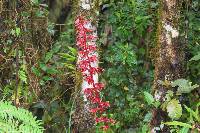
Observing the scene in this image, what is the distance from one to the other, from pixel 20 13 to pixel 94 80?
3.13ft

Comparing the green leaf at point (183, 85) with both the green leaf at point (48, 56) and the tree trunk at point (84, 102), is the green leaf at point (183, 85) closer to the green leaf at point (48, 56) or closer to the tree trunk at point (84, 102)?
the tree trunk at point (84, 102)

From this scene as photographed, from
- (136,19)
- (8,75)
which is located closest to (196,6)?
(136,19)

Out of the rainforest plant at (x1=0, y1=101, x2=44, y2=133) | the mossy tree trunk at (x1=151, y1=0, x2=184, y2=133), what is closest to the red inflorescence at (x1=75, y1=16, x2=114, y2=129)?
the mossy tree trunk at (x1=151, y1=0, x2=184, y2=133)

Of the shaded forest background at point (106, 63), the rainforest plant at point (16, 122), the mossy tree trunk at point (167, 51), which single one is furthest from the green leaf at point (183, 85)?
the rainforest plant at point (16, 122)

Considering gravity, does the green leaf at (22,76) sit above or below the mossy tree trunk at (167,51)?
below

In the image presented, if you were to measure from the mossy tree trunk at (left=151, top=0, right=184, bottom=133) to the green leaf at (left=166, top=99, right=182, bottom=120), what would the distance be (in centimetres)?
18

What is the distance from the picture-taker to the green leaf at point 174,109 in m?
3.34

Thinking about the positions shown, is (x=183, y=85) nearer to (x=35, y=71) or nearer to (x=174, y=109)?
(x=174, y=109)

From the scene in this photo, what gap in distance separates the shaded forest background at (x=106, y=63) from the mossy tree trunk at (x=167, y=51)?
73 mm

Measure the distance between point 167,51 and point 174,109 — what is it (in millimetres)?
543

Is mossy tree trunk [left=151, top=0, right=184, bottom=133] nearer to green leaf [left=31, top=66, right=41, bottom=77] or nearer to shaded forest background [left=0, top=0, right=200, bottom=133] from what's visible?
shaded forest background [left=0, top=0, right=200, bottom=133]

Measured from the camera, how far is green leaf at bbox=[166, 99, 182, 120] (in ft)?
11.0

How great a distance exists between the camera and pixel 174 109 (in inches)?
132

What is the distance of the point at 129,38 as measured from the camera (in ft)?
15.9
